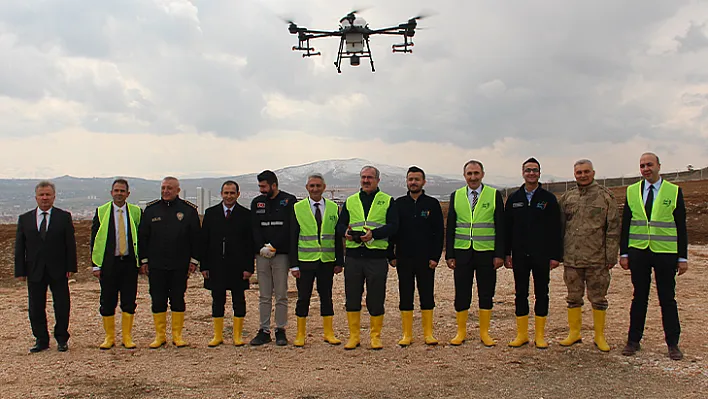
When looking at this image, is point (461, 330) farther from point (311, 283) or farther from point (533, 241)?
point (311, 283)

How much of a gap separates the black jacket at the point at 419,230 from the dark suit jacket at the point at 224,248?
1.78 m

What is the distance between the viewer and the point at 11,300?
38.4 ft

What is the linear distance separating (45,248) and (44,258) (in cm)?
11

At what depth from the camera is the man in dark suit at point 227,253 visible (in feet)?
23.2

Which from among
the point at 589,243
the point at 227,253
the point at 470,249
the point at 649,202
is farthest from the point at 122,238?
the point at 649,202

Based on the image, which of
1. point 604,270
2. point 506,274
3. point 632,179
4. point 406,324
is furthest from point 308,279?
point 632,179

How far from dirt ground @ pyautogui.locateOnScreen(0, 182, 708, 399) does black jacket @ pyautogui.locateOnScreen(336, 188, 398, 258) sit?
1.09 metres

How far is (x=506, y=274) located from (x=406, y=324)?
851 centimetres

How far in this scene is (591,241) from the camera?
653cm

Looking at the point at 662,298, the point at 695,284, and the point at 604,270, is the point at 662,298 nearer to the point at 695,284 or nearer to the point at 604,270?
the point at 604,270

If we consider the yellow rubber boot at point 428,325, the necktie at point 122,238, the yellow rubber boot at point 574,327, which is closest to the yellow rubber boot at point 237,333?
the necktie at point 122,238

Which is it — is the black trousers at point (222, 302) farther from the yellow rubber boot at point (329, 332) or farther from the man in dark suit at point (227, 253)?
the yellow rubber boot at point (329, 332)

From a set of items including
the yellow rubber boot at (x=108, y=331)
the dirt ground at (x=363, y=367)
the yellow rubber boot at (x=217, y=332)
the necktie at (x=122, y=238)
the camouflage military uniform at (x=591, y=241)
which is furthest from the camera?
the yellow rubber boot at (x=217, y=332)

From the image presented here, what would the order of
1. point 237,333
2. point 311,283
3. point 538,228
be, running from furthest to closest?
point 237,333 < point 311,283 < point 538,228
